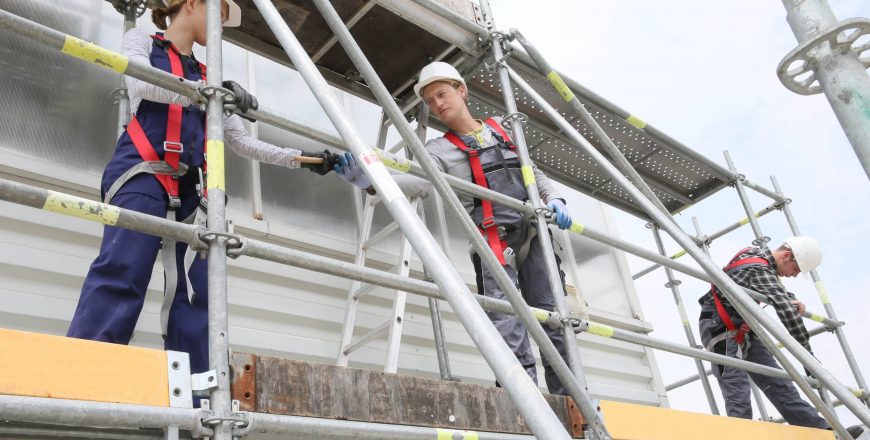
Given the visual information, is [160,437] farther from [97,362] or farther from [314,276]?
[314,276]

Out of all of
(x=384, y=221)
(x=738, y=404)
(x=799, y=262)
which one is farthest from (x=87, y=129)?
(x=799, y=262)

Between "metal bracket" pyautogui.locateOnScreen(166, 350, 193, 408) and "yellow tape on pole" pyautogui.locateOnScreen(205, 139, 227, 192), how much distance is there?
21.8 inches

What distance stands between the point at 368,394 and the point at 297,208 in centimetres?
241

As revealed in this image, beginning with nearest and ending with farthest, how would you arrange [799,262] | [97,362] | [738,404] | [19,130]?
[97,362] → [19,130] → [738,404] → [799,262]

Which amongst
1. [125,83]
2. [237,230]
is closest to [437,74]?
[237,230]

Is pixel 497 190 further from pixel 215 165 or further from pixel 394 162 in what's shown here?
pixel 215 165

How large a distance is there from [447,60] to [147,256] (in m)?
2.54

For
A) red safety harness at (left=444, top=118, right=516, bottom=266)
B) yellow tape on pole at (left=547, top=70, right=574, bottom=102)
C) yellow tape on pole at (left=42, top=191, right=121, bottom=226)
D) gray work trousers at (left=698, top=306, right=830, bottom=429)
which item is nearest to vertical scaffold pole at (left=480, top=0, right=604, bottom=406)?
red safety harness at (left=444, top=118, right=516, bottom=266)

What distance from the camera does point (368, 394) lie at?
2.12 metres

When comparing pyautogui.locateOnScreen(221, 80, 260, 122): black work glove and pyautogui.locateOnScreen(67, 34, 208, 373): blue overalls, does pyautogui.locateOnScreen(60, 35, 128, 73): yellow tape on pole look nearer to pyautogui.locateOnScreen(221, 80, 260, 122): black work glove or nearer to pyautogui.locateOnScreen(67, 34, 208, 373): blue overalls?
pyautogui.locateOnScreen(221, 80, 260, 122): black work glove

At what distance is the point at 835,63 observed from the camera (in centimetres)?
244

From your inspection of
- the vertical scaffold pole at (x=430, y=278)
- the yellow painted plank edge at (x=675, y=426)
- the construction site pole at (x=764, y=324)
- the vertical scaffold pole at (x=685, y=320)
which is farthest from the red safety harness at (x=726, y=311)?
the vertical scaffold pole at (x=430, y=278)

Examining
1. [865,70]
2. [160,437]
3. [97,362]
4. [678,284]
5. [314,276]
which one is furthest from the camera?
[678,284]

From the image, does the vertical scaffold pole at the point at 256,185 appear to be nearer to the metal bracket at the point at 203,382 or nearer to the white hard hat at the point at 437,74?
the white hard hat at the point at 437,74
